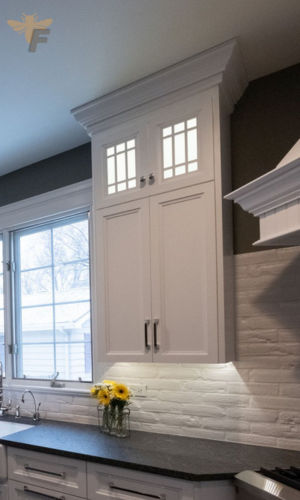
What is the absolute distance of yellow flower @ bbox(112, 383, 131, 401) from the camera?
2.60 m

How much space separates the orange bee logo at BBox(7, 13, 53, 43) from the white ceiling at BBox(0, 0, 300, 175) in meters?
0.02

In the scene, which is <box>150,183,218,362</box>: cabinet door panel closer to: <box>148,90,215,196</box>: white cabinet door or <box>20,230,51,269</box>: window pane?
<box>148,90,215,196</box>: white cabinet door

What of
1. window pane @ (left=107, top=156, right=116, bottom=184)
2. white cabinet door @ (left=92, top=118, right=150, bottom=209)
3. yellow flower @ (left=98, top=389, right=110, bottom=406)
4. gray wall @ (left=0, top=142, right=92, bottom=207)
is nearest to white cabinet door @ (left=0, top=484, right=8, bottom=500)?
yellow flower @ (left=98, top=389, right=110, bottom=406)

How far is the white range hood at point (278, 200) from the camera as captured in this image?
1.59 meters

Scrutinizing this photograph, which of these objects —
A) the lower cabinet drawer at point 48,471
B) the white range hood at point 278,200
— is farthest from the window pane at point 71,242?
the white range hood at point 278,200

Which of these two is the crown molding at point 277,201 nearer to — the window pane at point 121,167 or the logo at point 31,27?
the window pane at point 121,167

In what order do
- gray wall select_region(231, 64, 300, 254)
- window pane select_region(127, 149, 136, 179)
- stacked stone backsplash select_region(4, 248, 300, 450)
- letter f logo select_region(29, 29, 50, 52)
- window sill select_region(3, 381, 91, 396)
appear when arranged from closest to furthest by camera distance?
1. letter f logo select_region(29, 29, 50, 52)
2. stacked stone backsplash select_region(4, 248, 300, 450)
3. gray wall select_region(231, 64, 300, 254)
4. window pane select_region(127, 149, 136, 179)
5. window sill select_region(3, 381, 91, 396)

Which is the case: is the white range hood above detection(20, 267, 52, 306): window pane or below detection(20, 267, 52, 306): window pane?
above

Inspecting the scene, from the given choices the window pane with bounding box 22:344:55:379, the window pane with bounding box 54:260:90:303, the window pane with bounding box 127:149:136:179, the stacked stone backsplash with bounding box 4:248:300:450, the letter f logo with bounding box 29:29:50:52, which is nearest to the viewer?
the letter f logo with bounding box 29:29:50:52

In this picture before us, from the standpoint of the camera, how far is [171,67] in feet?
7.71

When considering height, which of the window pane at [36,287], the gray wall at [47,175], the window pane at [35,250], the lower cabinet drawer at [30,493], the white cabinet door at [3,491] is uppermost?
the gray wall at [47,175]

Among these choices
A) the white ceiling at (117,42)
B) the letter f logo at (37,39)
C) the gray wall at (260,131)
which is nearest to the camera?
the white ceiling at (117,42)

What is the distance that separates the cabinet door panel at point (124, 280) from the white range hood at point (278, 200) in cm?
78

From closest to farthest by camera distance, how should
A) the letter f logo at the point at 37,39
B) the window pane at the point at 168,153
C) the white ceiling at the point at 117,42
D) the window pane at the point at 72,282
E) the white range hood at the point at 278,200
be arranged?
the white range hood at the point at 278,200 → the white ceiling at the point at 117,42 → the letter f logo at the point at 37,39 → the window pane at the point at 168,153 → the window pane at the point at 72,282
